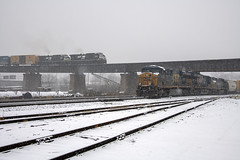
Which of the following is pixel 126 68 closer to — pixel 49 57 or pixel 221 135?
pixel 49 57

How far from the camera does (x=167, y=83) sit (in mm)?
28547

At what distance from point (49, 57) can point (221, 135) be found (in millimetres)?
A: 54474

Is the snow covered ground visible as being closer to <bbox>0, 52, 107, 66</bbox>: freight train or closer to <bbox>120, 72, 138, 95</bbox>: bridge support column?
<bbox>120, 72, 138, 95</bbox>: bridge support column

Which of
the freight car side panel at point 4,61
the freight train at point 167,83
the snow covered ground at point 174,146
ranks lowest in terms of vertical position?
the snow covered ground at point 174,146

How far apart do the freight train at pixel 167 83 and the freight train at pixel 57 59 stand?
23451 millimetres

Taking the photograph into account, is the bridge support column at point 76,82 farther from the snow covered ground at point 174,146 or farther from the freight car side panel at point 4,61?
the snow covered ground at point 174,146

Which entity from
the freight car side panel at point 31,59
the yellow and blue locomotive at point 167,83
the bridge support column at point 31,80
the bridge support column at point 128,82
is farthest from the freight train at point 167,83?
the freight car side panel at point 31,59

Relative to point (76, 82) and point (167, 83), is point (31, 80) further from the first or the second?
point (167, 83)

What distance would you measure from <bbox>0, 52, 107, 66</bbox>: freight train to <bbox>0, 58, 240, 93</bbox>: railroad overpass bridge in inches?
49.3

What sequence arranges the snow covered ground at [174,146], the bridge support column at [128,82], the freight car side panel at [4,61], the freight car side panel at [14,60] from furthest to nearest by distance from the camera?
the freight car side panel at [4,61]
the freight car side panel at [14,60]
the bridge support column at [128,82]
the snow covered ground at [174,146]

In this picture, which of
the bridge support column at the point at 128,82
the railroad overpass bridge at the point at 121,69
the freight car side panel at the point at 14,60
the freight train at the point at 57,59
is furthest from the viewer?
the freight car side panel at the point at 14,60

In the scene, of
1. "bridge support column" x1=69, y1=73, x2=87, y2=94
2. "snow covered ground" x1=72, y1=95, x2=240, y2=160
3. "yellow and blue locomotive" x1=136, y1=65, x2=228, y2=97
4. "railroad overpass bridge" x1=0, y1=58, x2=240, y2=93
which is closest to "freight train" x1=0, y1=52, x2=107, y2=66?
"railroad overpass bridge" x1=0, y1=58, x2=240, y2=93

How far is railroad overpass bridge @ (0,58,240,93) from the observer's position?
4322 centimetres

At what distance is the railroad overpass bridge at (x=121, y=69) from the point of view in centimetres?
4322
